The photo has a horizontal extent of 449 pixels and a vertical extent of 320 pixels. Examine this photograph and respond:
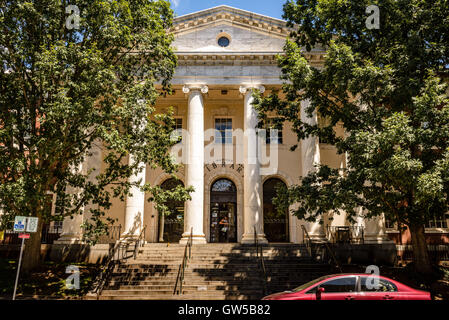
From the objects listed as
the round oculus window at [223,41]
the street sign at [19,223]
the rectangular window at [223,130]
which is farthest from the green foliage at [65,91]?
the rectangular window at [223,130]

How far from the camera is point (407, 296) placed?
948 centimetres

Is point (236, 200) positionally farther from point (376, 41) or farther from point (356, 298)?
point (356, 298)

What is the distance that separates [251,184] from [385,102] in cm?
815

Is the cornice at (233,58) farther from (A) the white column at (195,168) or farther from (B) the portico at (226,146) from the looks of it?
(A) the white column at (195,168)

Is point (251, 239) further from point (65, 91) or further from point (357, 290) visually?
point (65, 91)

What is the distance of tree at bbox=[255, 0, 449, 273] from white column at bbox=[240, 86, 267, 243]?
482 cm

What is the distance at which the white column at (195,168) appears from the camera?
1989 cm

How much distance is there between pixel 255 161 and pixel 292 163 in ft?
15.5

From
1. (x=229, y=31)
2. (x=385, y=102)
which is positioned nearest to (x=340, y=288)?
(x=385, y=102)

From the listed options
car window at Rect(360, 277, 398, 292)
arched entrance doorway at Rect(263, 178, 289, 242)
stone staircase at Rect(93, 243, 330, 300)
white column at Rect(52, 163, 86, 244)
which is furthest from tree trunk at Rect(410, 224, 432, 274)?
white column at Rect(52, 163, 86, 244)

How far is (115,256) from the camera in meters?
18.4

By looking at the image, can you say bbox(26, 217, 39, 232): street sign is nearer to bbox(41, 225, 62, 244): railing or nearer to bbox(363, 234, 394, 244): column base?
bbox(41, 225, 62, 244): railing

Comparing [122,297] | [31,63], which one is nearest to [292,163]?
[122,297]

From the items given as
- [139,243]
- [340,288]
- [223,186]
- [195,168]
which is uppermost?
[195,168]
